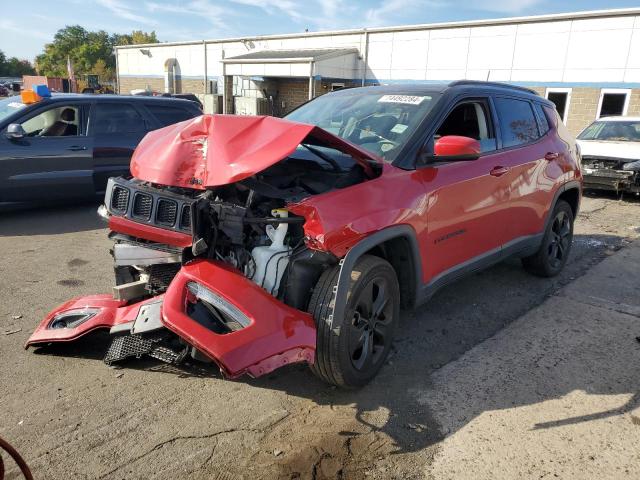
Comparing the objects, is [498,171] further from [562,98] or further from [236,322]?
[562,98]

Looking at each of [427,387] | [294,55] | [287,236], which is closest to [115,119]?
[287,236]

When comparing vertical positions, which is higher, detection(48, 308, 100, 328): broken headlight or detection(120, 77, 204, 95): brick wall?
detection(120, 77, 204, 95): brick wall

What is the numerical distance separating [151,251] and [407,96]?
7.42 feet

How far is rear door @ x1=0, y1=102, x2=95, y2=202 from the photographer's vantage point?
6664 mm

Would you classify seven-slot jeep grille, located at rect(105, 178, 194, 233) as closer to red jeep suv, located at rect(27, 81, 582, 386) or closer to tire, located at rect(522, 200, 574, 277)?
red jeep suv, located at rect(27, 81, 582, 386)

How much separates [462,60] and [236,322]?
64.0ft

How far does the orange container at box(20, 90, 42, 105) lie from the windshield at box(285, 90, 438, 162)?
450 cm

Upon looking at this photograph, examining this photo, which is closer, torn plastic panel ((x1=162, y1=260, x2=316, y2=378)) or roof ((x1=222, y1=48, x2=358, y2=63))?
torn plastic panel ((x1=162, y1=260, x2=316, y2=378))

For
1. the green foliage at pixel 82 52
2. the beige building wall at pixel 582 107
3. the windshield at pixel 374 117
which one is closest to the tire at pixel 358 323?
the windshield at pixel 374 117

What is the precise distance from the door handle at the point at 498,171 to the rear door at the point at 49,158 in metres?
5.79

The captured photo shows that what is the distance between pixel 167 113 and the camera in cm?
818

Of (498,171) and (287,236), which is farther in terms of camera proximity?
(498,171)

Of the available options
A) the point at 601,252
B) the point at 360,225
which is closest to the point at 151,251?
the point at 360,225

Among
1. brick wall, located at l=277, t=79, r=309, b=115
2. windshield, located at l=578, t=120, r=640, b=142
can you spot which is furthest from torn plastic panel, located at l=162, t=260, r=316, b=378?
brick wall, located at l=277, t=79, r=309, b=115
